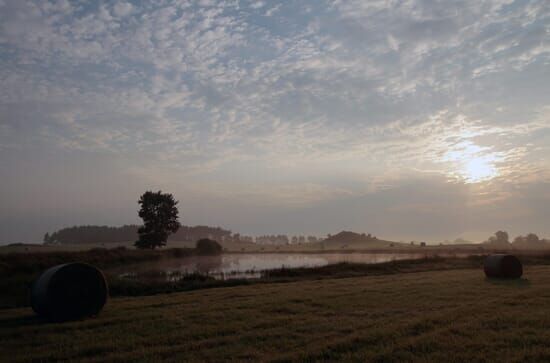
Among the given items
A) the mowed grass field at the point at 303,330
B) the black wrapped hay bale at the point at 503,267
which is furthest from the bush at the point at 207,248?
the mowed grass field at the point at 303,330

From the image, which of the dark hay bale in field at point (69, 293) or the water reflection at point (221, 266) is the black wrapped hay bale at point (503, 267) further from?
the dark hay bale in field at point (69, 293)

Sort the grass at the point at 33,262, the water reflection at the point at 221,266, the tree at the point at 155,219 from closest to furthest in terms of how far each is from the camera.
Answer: the grass at the point at 33,262 → the water reflection at the point at 221,266 → the tree at the point at 155,219

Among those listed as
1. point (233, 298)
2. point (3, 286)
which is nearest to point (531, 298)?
point (233, 298)

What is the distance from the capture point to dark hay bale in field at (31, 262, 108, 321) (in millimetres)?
12398

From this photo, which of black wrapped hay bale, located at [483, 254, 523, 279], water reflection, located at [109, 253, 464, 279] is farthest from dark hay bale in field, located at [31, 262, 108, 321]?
black wrapped hay bale, located at [483, 254, 523, 279]

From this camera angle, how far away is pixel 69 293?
12.8 m

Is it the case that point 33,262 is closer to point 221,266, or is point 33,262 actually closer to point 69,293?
point 221,266

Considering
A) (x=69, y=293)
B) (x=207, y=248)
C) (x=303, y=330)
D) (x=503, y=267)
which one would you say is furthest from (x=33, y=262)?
(x=207, y=248)

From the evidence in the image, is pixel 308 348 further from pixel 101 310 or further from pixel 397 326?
pixel 101 310

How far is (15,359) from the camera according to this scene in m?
7.91

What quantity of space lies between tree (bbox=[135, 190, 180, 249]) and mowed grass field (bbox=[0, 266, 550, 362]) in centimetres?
4479

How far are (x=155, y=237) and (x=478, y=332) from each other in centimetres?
5473

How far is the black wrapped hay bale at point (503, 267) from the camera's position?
21328 millimetres

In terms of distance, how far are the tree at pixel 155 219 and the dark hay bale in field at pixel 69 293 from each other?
46.2 meters
